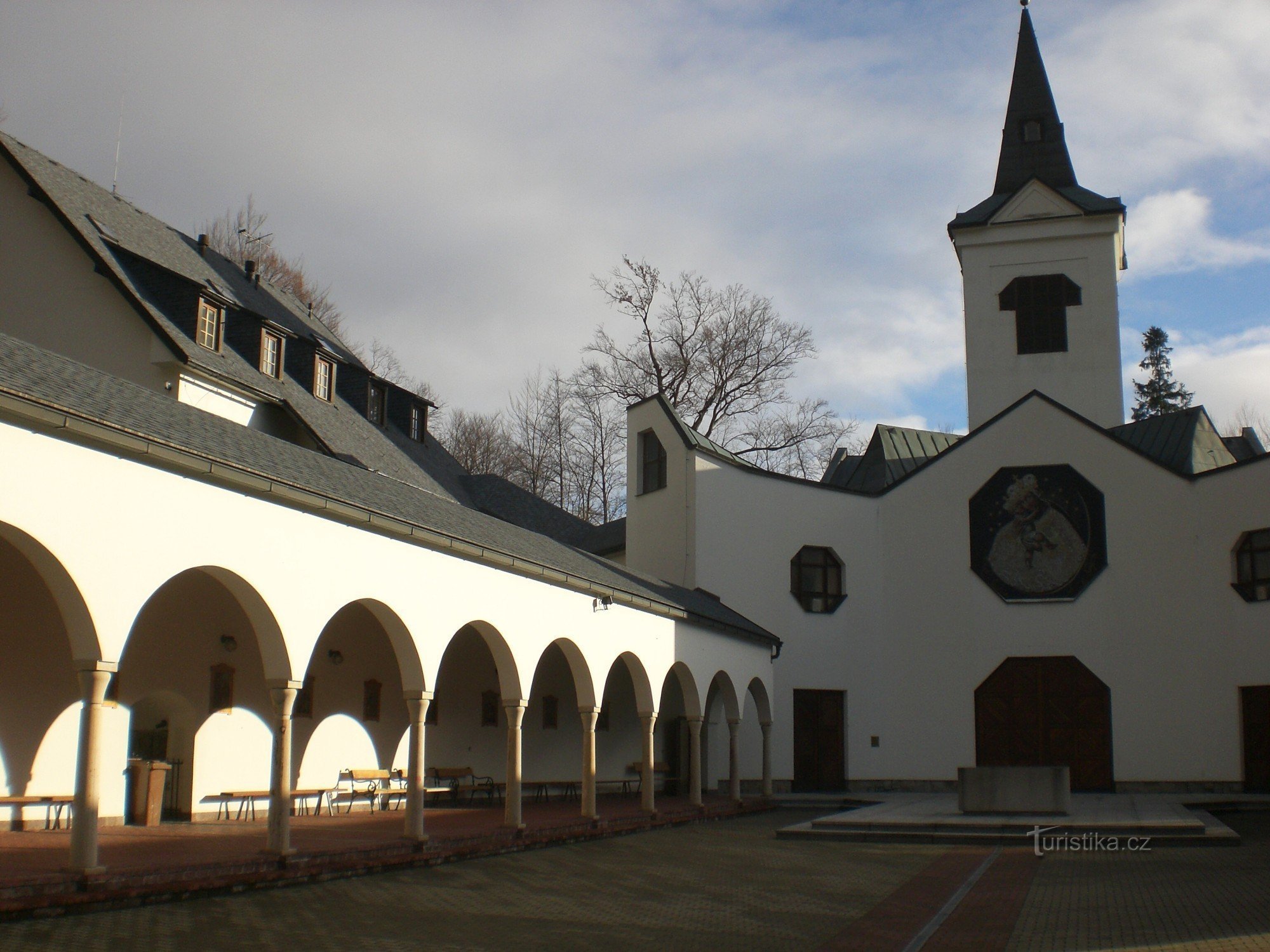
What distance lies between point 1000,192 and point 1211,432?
10.4 m

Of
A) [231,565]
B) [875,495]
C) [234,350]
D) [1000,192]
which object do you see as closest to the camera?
[231,565]

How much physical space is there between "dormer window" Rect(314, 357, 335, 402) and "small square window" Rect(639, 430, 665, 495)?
9.03m

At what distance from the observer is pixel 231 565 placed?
1166 centimetres

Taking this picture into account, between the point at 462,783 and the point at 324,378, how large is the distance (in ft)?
30.5

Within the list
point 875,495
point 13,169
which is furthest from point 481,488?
point 13,169

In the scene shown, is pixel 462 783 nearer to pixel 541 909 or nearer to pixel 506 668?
pixel 506 668

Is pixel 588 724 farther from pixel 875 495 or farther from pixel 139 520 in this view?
pixel 875 495

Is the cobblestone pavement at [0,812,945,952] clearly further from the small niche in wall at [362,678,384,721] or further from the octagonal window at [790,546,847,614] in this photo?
the octagonal window at [790,546,847,614]

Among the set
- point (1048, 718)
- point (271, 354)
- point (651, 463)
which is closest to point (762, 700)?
point (1048, 718)

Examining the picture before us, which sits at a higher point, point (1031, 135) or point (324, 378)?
point (1031, 135)

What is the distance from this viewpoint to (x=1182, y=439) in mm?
30750

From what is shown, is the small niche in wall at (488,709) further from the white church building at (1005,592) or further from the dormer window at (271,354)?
the white church building at (1005,592)

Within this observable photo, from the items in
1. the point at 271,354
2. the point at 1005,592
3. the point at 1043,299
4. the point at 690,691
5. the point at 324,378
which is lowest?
the point at 690,691

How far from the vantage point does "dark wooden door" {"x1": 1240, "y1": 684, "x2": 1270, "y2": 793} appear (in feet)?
84.8
